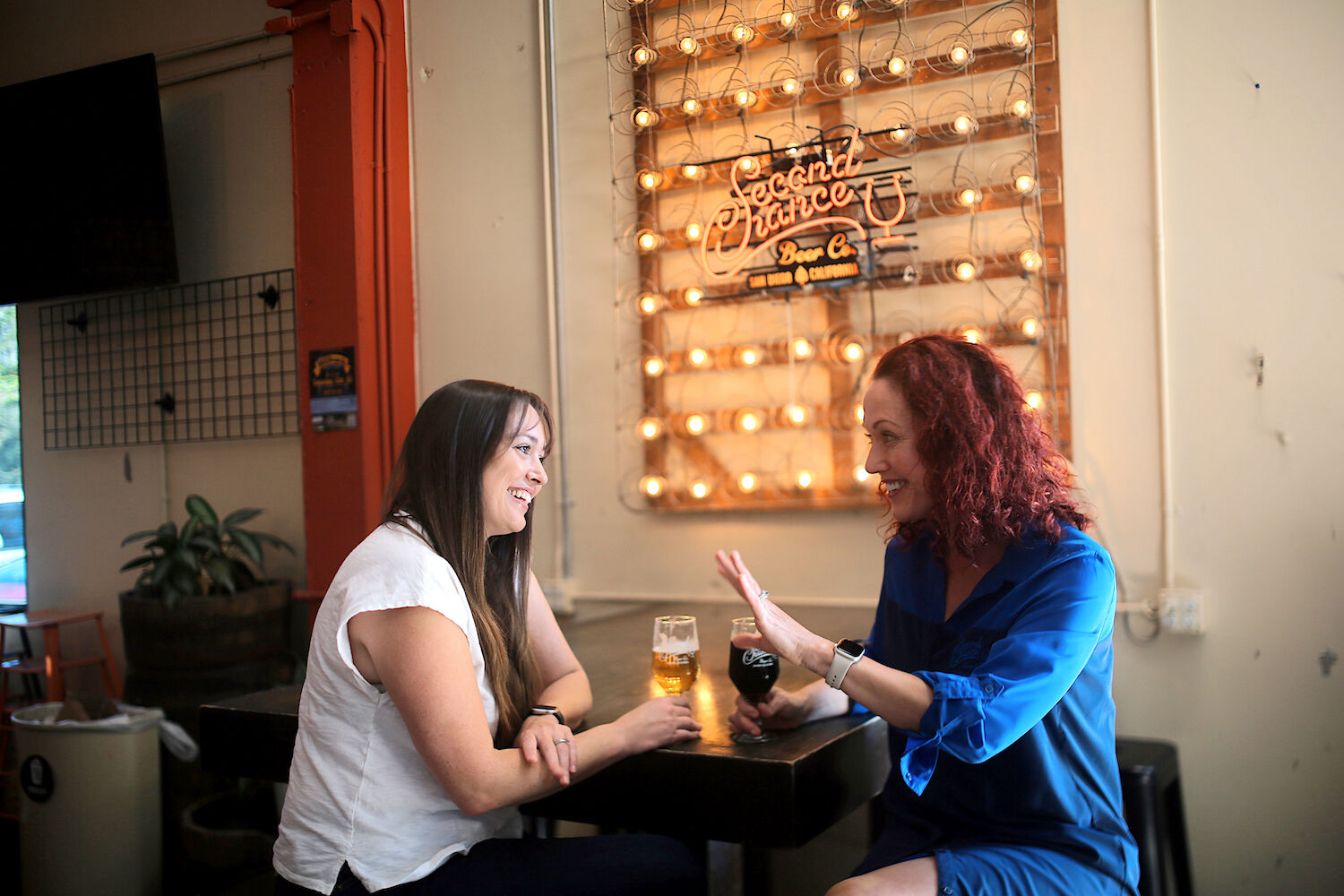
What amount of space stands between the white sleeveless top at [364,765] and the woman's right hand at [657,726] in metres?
0.25

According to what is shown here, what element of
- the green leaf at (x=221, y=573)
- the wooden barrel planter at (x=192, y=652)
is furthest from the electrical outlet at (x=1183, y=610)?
the green leaf at (x=221, y=573)

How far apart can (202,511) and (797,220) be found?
2.50m

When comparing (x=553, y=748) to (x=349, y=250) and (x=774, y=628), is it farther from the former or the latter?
(x=349, y=250)

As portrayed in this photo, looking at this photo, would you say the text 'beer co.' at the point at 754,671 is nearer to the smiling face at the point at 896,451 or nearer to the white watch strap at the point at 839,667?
the white watch strap at the point at 839,667

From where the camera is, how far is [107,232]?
410 centimetres

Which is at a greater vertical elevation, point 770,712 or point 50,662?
point 770,712

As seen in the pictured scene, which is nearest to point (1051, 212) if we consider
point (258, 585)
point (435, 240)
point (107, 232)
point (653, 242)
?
point (653, 242)

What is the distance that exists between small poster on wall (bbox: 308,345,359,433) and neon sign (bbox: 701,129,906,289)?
4.54ft

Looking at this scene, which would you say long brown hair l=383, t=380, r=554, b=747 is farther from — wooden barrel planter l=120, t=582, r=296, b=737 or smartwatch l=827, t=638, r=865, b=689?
wooden barrel planter l=120, t=582, r=296, b=737

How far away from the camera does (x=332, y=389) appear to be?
365 centimetres

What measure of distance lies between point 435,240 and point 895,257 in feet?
5.84

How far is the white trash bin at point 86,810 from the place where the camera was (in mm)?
2965

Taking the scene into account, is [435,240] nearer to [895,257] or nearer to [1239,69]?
[895,257]

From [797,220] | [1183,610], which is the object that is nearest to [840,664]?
[1183,610]
